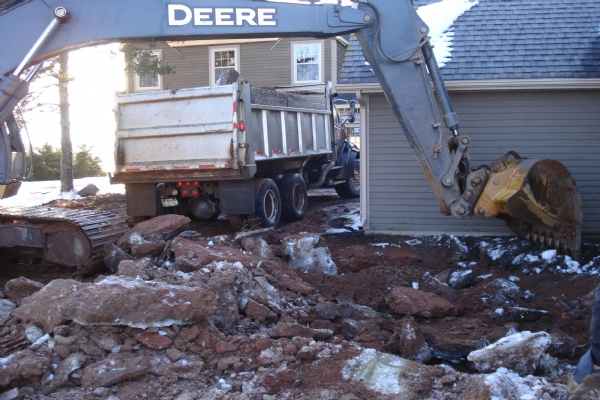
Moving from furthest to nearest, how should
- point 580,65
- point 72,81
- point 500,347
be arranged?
point 72,81 → point 580,65 → point 500,347

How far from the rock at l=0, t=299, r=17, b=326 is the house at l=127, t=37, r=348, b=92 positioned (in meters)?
16.2

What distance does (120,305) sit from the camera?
5.30 meters

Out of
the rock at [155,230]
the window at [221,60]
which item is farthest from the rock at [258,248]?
the window at [221,60]

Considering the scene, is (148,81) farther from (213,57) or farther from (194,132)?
(194,132)

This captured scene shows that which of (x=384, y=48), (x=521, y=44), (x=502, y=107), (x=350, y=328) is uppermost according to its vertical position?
(x=521, y=44)

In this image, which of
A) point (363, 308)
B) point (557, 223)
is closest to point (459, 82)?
point (557, 223)

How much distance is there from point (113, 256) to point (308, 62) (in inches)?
598

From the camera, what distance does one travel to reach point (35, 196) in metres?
17.8

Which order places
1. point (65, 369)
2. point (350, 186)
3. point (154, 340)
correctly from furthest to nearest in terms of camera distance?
1. point (350, 186)
2. point (154, 340)
3. point (65, 369)

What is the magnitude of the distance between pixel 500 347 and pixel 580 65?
6.84 metres

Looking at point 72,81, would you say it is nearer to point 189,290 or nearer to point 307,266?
point 307,266

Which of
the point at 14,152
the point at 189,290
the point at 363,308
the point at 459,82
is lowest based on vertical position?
the point at 363,308

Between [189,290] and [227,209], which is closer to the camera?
[189,290]

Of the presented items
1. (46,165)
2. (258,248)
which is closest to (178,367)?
(258,248)
